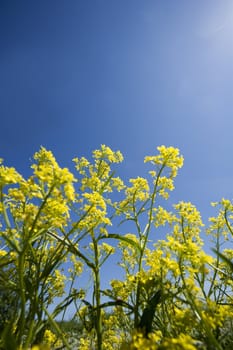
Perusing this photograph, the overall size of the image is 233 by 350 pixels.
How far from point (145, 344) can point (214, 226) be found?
320 centimetres

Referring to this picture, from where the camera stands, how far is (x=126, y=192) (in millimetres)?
4176

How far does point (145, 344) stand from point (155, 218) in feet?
8.70

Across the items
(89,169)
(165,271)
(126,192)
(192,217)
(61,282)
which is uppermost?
(89,169)

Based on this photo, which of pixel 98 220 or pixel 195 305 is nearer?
pixel 195 305

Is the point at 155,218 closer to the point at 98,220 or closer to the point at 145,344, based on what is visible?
the point at 98,220

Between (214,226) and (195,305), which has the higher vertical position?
(214,226)

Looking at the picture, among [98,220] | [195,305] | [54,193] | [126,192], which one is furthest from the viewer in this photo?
[126,192]

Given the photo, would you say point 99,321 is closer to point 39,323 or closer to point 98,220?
point 39,323

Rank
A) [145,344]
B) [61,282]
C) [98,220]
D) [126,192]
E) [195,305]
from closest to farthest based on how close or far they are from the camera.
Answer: [145,344] → [195,305] → [98,220] → [126,192] → [61,282]

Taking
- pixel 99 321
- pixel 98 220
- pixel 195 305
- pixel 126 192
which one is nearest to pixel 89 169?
pixel 126 192

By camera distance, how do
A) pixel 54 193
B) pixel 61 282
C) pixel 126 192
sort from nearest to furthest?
1. pixel 54 193
2. pixel 126 192
3. pixel 61 282

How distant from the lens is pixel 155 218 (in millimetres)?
4227

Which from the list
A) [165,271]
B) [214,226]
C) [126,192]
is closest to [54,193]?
[165,271]

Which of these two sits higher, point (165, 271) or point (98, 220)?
point (98, 220)
